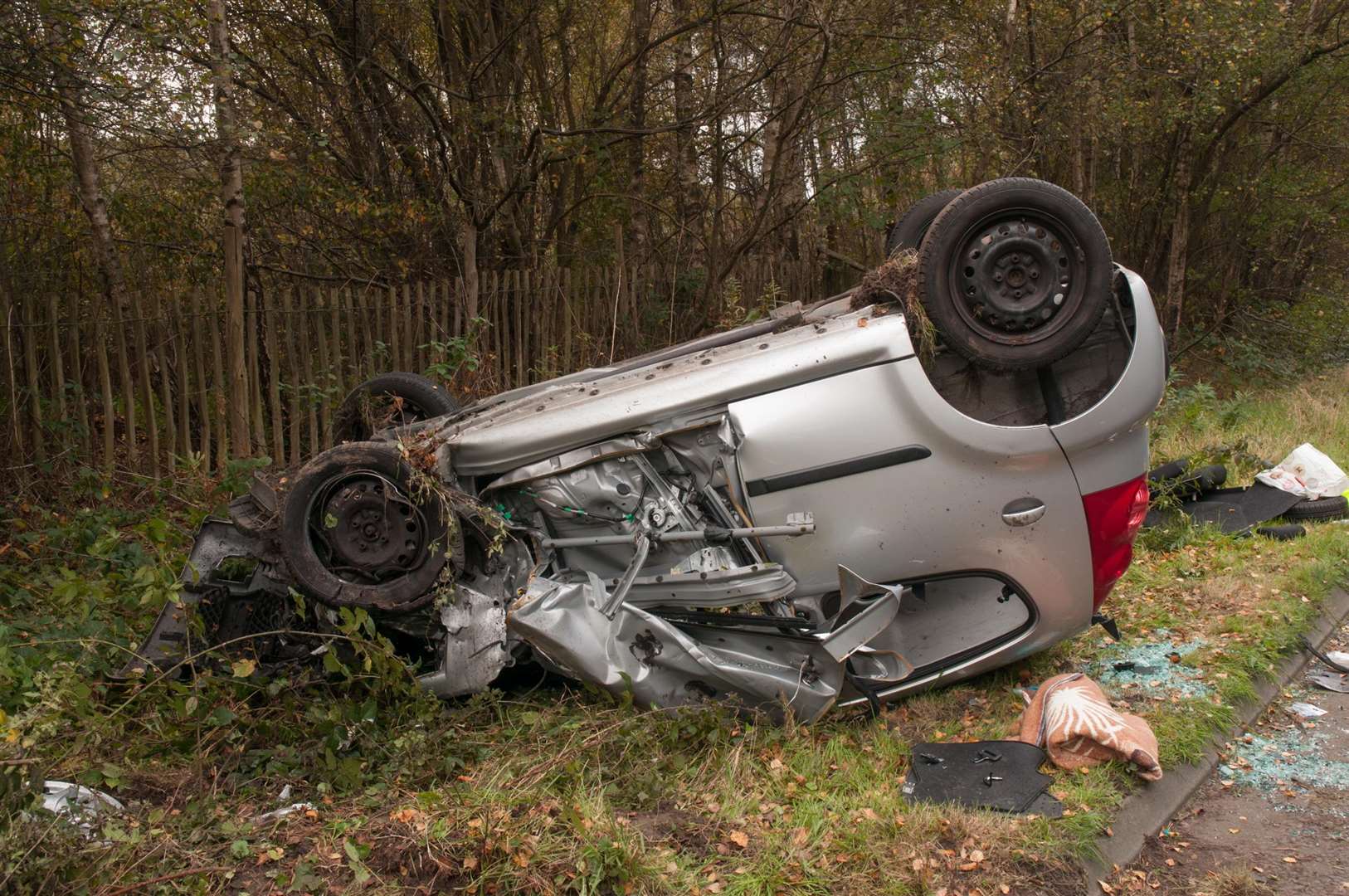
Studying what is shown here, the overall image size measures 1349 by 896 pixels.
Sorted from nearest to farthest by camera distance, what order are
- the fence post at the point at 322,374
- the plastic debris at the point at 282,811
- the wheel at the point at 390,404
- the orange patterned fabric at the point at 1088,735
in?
the plastic debris at the point at 282,811
the orange patterned fabric at the point at 1088,735
the wheel at the point at 390,404
the fence post at the point at 322,374

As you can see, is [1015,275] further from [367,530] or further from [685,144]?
[685,144]

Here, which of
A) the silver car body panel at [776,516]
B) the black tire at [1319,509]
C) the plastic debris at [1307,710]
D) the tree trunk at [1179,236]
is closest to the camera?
the silver car body panel at [776,516]

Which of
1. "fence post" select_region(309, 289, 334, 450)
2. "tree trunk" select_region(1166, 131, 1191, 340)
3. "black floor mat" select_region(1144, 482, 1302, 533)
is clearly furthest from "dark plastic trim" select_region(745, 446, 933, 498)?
"tree trunk" select_region(1166, 131, 1191, 340)

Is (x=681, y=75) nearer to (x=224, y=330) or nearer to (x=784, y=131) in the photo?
(x=784, y=131)

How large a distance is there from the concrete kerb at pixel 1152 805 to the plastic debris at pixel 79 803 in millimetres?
2959

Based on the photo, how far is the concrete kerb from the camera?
10.5ft

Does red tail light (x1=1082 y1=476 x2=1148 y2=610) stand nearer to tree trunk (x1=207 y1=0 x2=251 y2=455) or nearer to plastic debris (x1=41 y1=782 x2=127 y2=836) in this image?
plastic debris (x1=41 y1=782 x2=127 y2=836)

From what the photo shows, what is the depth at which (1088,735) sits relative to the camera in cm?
361

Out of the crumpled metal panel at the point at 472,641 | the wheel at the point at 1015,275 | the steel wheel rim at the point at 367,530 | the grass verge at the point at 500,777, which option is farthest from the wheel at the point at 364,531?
the wheel at the point at 1015,275

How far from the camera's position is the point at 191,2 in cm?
676

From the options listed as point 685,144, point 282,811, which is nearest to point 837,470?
point 282,811

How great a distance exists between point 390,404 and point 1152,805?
377 cm

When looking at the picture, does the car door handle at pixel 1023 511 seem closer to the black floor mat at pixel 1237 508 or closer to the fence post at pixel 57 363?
the black floor mat at pixel 1237 508

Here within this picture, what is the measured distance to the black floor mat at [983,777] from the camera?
338cm
